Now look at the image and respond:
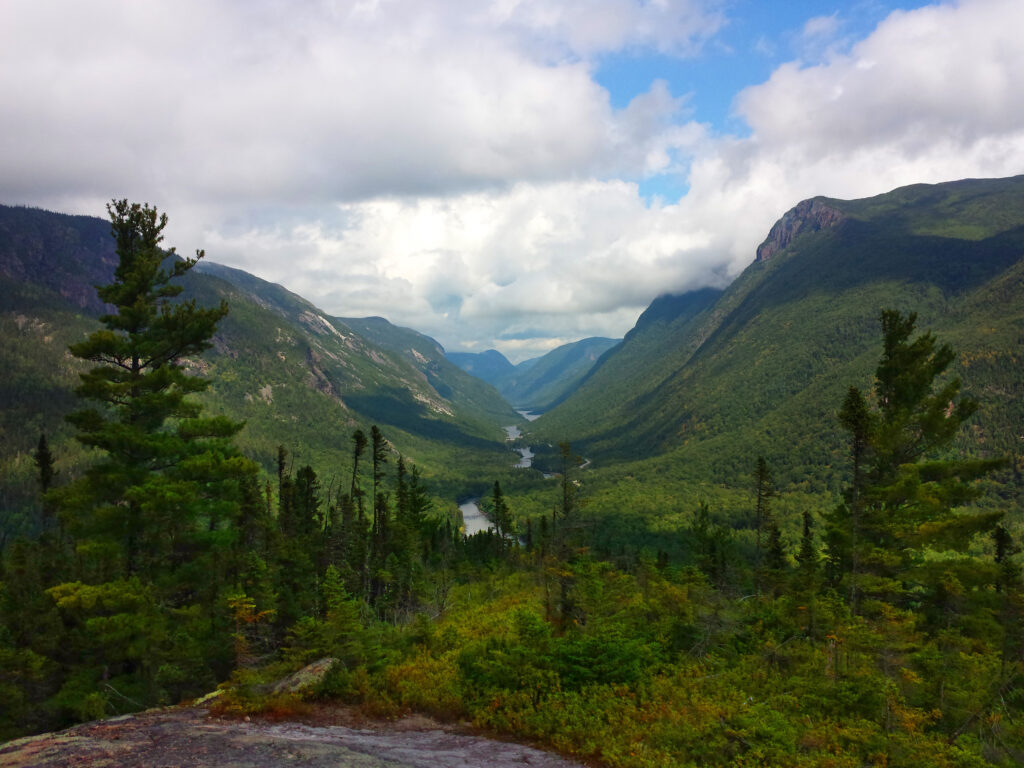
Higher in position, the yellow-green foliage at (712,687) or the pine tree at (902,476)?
the pine tree at (902,476)

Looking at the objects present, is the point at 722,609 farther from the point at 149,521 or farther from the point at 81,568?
the point at 81,568

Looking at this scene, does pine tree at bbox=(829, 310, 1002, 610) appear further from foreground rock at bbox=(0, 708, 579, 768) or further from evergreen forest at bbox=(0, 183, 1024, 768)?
foreground rock at bbox=(0, 708, 579, 768)

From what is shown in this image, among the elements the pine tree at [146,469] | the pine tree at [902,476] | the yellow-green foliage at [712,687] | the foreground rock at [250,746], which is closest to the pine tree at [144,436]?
the pine tree at [146,469]

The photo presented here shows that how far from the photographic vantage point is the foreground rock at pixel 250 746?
804 cm

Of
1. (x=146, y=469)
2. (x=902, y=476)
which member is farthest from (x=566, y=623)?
(x=146, y=469)

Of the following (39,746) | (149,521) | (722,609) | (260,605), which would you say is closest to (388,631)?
(149,521)

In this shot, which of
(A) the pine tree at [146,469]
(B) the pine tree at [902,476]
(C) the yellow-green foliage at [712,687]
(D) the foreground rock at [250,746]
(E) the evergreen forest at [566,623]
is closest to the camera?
(D) the foreground rock at [250,746]

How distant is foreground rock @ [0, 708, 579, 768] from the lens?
8039 millimetres

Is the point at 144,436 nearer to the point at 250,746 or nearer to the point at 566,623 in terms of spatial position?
the point at 250,746

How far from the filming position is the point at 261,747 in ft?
29.4

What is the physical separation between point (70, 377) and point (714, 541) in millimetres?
227770

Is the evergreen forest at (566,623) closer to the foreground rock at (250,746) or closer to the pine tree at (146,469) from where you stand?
the pine tree at (146,469)

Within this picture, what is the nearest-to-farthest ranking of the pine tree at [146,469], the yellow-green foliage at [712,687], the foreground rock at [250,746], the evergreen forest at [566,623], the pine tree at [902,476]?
the foreground rock at [250,746], the yellow-green foliage at [712,687], the evergreen forest at [566,623], the pine tree at [146,469], the pine tree at [902,476]

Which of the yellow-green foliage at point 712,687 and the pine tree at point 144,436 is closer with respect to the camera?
the yellow-green foliage at point 712,687
